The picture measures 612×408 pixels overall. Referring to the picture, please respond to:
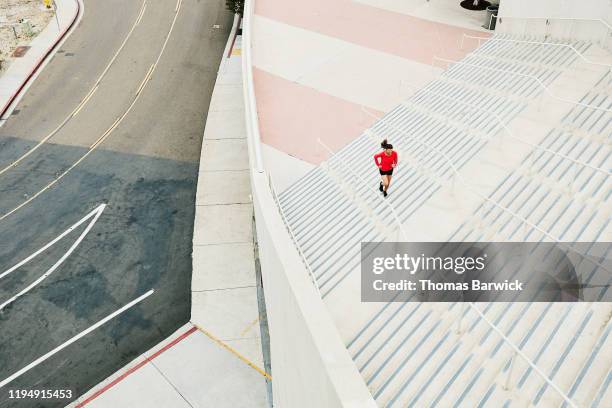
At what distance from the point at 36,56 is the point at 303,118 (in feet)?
64.8

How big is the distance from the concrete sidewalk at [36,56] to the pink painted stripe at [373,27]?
12605 millimetres

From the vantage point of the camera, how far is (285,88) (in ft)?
67.2

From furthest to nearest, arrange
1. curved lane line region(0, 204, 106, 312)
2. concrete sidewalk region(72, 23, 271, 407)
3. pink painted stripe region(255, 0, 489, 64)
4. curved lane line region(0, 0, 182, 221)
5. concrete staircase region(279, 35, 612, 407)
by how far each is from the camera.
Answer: pink painted stripe region(255, 0, 489, 64), curved lane line region(0, 0, 182, 221), curved lane line region(0, 204, 106, 312), concrete sidewalk region(72, 23, 271, 407), concrete staircase region(279, 35, 612, 407)

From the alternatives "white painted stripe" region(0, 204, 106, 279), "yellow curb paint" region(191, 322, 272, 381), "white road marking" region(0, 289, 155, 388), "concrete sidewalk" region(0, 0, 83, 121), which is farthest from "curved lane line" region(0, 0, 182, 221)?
"yellow curb paint" region(191, 322, 272, 381)

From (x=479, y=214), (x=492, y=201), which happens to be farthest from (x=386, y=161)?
(x=492, y=201)

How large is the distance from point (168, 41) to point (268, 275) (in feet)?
79.4

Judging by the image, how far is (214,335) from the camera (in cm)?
1664

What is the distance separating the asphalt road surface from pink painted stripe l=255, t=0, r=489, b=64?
583 cm

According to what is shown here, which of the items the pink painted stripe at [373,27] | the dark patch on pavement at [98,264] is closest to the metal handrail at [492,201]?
the pink painted stripe at [373,27]

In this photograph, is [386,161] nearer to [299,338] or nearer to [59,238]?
[299,338]

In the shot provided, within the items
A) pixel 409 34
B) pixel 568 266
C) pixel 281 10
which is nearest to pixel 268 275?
pixel 568 266

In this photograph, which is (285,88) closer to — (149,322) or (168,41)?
(149,322)

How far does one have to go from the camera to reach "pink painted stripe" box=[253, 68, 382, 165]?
17375 millimetres

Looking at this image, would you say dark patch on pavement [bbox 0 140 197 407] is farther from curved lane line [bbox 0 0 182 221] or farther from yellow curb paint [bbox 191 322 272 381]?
yellow curb paint [bbox 191 322 272 381]
